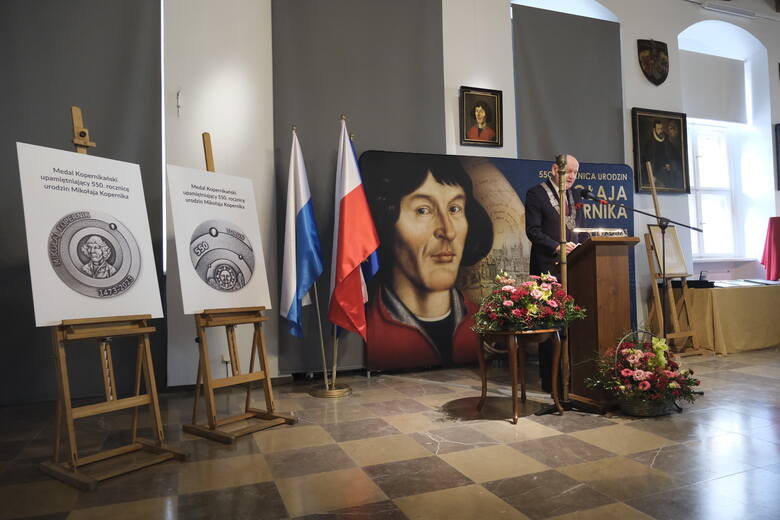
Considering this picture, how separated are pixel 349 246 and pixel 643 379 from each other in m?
2.34

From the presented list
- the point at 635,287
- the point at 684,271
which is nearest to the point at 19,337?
the point at 635,287

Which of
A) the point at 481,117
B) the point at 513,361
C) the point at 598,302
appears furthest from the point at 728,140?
the point at 513,361

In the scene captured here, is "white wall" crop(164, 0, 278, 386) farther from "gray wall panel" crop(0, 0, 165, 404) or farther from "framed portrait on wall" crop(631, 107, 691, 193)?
"framed portrait on wall" crop(631, 107, 691, 193)

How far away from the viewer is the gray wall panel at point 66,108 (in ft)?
13.8

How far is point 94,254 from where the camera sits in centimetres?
310

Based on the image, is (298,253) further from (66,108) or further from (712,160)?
(712,160)

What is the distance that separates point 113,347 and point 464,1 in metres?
4.69

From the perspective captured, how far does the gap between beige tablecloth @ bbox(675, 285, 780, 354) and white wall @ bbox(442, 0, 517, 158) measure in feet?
8.70

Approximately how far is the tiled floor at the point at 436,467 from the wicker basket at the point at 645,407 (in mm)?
66

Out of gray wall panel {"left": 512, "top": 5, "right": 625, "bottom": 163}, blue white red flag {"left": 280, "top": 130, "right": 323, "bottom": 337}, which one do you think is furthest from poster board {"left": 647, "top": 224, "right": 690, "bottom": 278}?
blue white red flag {"left": 280, "top": 130, "right": 323, "bottom": 337}

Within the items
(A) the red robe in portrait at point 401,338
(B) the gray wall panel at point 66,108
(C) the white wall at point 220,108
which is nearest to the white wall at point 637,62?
(A) the red robe in portrait at point 401,338

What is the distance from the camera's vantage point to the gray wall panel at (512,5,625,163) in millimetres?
6062

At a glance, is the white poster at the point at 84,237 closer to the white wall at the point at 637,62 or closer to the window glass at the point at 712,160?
the white wall at the point at 637,62

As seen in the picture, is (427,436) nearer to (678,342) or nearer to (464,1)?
(678,342)
